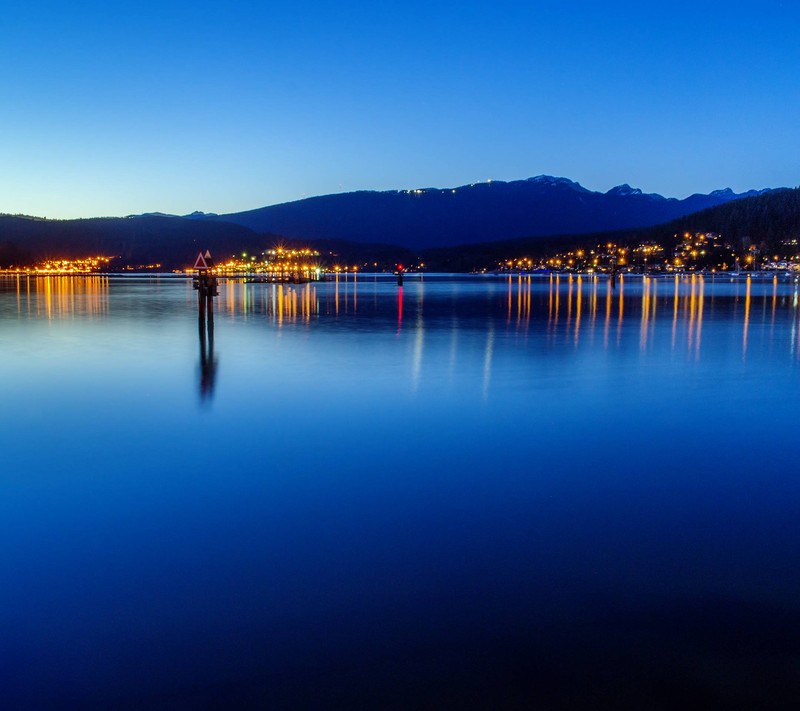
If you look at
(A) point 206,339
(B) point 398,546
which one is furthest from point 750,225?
(B) point 398,546

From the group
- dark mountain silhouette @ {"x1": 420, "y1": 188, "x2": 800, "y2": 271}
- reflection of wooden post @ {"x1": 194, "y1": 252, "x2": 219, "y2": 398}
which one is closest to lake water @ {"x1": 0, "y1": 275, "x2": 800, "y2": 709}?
reflection of wooden post @ {"x1": 194, "y1": 252, "x2": 219, "y2": 398}

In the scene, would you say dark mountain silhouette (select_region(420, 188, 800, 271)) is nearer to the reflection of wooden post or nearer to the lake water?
the reflection of wooden post

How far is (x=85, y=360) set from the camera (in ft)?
48.4

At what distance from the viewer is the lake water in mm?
3367

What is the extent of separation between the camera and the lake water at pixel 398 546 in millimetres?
3367

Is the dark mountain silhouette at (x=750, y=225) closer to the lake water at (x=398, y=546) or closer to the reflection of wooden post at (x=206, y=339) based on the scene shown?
the reflection of wooden post at (x=206, y=339)

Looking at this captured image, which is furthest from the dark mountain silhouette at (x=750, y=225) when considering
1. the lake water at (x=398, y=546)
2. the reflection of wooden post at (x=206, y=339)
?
the lake water at (x=398, y=546)

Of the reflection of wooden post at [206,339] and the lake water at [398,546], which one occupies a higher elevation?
the reflection of wooden post at [206,339]

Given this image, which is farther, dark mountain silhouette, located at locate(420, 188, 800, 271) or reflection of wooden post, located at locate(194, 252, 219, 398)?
dark mountain silhouette, located at locate(420, 188, 800, 271)

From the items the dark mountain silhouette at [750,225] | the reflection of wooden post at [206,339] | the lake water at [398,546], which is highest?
the dark mountain silhouette at [750,225]

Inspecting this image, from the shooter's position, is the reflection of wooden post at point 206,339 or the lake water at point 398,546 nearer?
the lake water at point 398,546

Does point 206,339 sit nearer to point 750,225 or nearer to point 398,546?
point 398,546

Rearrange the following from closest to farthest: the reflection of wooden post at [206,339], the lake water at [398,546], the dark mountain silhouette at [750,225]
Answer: the lake water at [398,546] → the reflection of wooden post at [206,339] → the dark mountain silhouette at [750,225]

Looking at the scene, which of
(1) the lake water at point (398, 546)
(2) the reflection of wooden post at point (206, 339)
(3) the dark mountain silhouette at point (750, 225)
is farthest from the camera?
(3) the dark mountain silhouette at point (750, 225)
